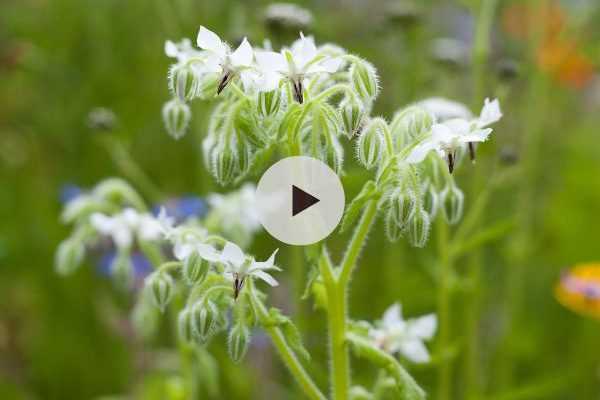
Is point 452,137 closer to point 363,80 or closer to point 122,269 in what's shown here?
point 363,80

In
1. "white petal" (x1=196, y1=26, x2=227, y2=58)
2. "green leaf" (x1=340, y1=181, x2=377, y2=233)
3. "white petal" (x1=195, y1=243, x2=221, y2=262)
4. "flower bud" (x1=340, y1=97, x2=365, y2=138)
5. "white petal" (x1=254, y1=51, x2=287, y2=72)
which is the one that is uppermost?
"white petal" (x1=196, y1=26, x2=227, y2=58)

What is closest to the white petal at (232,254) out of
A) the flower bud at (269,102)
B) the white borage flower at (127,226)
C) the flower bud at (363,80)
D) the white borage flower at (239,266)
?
the white borage flower at (239,266)

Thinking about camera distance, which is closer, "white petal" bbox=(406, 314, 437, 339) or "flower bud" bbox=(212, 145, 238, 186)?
"flower bud" bbox=(212, 145, 238, 186)

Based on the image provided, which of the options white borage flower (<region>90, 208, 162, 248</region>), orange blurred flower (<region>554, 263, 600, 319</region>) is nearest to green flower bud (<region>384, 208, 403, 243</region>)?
white borage flower (<region>90, 208, 162, 248</region>)

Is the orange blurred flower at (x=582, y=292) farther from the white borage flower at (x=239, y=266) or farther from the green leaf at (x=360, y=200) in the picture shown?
the white borage flower at (x=239, y=266)

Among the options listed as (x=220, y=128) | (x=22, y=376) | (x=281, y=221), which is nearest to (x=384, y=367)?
(x=281, y=221)

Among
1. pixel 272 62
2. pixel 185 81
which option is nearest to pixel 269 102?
pixel 272 62

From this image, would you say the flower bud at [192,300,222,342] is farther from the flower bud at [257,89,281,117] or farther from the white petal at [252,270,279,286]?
the flower bud at [257,89,281,117]
